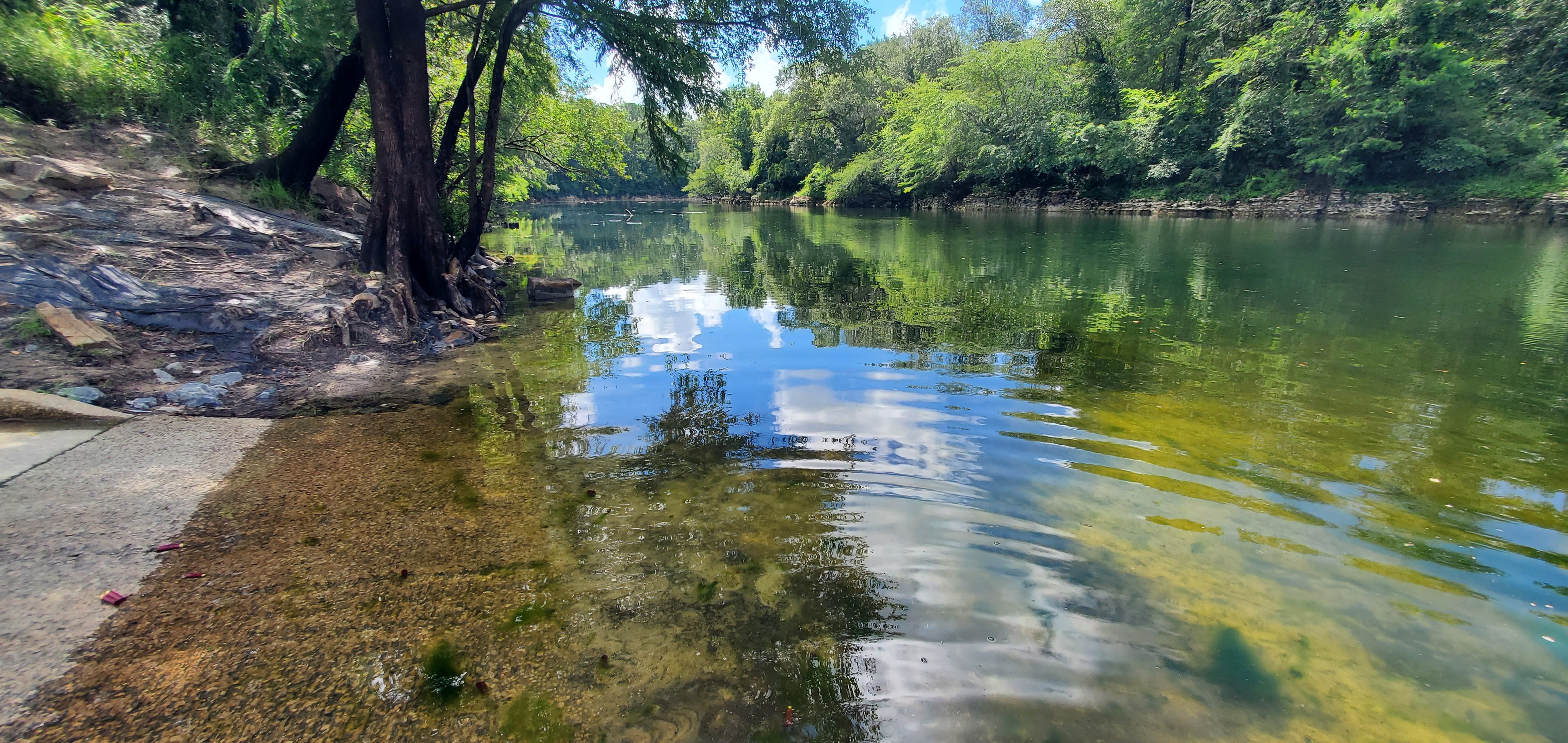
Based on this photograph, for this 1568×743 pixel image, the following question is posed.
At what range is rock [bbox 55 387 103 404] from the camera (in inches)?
227

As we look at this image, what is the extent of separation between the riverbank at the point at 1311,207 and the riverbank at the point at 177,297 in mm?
39287

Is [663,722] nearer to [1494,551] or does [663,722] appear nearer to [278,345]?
[1494,551]

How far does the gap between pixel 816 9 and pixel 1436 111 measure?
117 feet

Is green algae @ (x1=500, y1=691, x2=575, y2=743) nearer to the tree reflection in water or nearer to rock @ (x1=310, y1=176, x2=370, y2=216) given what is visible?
the tree reflection in water

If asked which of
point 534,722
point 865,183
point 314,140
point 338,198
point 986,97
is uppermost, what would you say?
point 986,97

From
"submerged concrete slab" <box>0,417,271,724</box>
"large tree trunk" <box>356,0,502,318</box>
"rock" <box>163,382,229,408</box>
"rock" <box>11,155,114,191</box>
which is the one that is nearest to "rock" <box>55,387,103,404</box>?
"rock" <box>163,382,229,408</box>

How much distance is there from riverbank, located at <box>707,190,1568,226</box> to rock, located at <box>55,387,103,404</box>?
4198cm

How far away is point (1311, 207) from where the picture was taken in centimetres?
3319

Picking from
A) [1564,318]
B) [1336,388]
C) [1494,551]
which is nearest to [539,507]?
[1494,551]

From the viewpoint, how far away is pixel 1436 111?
30219 millimetres

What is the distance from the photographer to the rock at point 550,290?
1382 cm

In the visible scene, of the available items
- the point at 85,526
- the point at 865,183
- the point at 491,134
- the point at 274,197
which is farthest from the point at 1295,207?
the point at 85,526

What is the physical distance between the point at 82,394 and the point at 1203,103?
49.5 m

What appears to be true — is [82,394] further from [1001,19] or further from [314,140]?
[1001,19]
